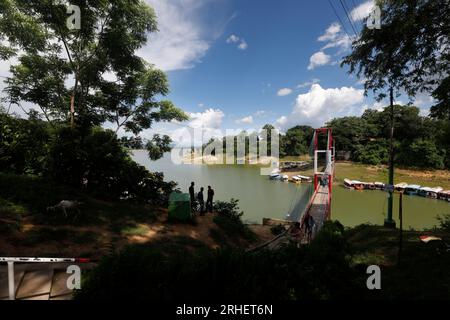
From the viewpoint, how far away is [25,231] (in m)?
5.93

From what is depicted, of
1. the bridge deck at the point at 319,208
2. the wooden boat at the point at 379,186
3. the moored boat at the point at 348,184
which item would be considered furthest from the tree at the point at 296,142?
the bridge deck at the point at 319,208

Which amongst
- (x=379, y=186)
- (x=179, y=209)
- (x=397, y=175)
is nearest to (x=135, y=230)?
(x=179, y=209)

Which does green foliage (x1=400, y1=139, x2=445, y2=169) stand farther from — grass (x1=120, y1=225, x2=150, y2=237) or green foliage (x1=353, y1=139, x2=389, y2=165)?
grass (x1=120, y1=225, x2=150, y2=237)

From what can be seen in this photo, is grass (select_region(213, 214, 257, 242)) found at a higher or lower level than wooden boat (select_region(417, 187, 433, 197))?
higher

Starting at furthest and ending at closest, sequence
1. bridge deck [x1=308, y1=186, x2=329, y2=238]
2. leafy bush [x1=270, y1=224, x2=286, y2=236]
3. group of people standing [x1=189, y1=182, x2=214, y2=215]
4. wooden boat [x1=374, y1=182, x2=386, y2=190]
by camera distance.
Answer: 1. wooden boat [x1=374, y1=182, x2=386, y2=190]
2. bridge deck [x1=308, y1=186, x2=329, y2=238]
3. leafy bush [x1=270, y1=224, x2=286, y2=236]
4. group of people standing [x1=189, y1=182, x2=214, y2=215]

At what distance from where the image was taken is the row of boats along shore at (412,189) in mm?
26047

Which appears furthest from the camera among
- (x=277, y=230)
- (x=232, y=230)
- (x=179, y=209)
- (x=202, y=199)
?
(x=277, y=230)

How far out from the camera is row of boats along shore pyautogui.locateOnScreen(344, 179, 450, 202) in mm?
26047

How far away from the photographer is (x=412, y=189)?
93.4 ft

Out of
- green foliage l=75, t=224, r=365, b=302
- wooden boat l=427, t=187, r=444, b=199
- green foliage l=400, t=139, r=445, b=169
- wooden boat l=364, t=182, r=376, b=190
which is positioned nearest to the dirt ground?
green foliage l=75, t=224, r=365, b=302

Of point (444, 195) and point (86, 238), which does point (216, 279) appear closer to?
point (86, 238)

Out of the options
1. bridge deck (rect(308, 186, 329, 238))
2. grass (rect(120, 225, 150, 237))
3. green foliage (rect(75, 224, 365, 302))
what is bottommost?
bridge deck (rect(308, 186, 329, 238))
